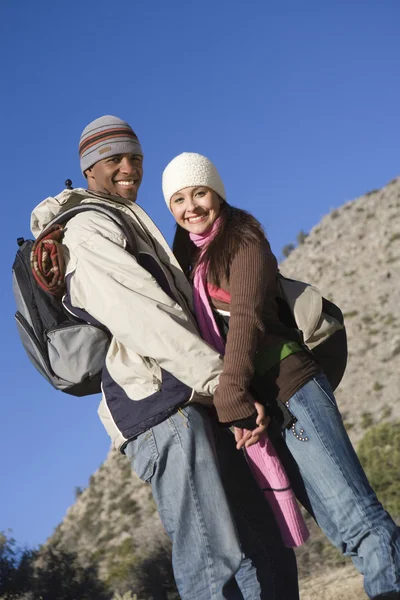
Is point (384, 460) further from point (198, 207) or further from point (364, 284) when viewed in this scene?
point (198, 207)

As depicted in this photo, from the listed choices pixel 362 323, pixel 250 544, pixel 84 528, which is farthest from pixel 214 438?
pixel 362 323

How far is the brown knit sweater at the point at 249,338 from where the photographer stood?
3111 mm

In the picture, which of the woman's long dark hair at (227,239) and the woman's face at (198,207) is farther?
the woman's face at (198,207)

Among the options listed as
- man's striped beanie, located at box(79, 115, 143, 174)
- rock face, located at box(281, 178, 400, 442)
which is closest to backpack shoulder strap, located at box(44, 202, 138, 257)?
man's striped beanie, located at box(79, 115, 143, 174)

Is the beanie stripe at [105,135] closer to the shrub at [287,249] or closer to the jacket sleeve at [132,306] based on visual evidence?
the jacket sleeve at [132,306]

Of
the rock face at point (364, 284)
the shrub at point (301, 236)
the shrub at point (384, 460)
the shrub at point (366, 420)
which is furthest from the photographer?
the shrub at point (301, 236)

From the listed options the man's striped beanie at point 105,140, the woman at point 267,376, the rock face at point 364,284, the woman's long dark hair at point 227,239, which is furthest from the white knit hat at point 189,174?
the rock face at point 364,284

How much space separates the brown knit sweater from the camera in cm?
311

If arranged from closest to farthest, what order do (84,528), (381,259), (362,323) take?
(84,528), (362,323), (381,259)

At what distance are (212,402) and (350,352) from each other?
29.1 meters

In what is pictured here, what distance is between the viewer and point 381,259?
3678 centimetres

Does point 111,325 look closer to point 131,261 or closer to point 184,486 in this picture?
point 131,261

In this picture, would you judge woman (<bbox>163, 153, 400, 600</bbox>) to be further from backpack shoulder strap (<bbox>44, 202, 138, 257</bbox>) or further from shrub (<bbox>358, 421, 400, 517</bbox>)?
shrub (<bbox>358, 421, 400, 517</bbox>)

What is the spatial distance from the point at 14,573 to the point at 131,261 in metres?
14.3
